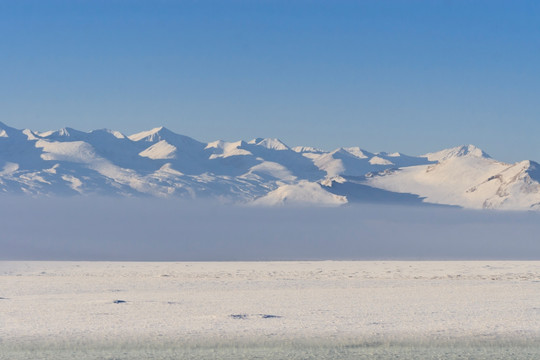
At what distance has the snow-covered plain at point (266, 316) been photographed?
21859 millimetres

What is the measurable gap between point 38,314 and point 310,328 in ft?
27.2

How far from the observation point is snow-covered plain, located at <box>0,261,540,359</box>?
21859 millimetres

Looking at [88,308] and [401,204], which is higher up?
[401,204]

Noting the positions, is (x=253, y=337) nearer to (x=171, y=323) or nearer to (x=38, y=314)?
(x=171, y=323)

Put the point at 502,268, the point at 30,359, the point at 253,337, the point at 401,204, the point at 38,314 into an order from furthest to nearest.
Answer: the point at 401,204 → the point at 502,268 → the point at 38,314 → the point at 253,337 → the point at 30,359

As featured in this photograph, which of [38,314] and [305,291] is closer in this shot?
[38,314]

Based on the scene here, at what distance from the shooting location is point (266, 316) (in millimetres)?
25391

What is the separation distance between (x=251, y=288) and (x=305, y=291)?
243 cm

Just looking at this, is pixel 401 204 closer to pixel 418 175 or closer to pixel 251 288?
pixel 418 175

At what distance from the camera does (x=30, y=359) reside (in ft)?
68.0

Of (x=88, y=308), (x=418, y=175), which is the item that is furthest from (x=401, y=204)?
(x=88, y=308)

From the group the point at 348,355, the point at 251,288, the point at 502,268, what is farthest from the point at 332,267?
the point at 348,355

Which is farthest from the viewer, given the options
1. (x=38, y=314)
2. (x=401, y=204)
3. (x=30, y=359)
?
(x=401, y=204)

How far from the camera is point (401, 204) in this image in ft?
386
